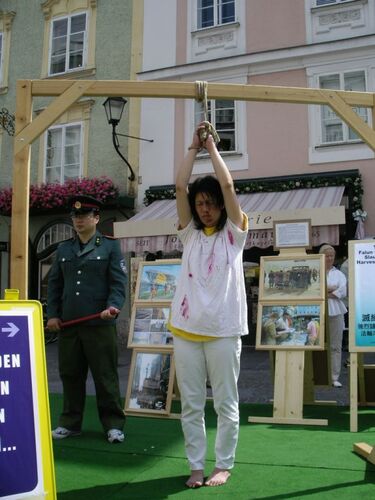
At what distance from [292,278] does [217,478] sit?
2.67 m

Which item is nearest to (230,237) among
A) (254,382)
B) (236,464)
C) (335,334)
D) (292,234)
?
(236,464)

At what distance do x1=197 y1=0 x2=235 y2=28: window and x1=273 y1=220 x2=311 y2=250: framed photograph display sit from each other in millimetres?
8582

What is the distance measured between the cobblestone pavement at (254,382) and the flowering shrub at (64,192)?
13.3 ft

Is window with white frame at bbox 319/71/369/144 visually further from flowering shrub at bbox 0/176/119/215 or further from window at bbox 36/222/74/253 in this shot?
window at bbox 36/222/74/253

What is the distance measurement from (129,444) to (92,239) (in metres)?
1.70

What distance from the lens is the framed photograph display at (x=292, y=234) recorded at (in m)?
5.60

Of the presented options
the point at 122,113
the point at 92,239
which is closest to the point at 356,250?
the point at 92,239

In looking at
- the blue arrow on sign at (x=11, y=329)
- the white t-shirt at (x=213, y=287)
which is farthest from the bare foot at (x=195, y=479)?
the blue arrow on sign at (x=11, y=329)

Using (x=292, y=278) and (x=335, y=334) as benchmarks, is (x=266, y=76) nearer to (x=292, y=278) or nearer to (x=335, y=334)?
(x=335, y=334)

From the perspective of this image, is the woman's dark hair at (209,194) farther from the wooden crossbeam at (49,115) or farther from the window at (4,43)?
the window at (4,43)

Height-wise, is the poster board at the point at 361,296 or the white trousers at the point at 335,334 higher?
the poster board at the point at 361,296

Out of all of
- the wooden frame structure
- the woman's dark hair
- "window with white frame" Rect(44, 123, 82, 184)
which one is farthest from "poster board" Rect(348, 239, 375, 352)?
"window with white frame" Rect(44, 123, 82, 184)

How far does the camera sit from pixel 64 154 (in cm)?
1355

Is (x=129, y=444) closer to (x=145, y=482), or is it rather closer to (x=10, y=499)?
(x=145, y=482)
